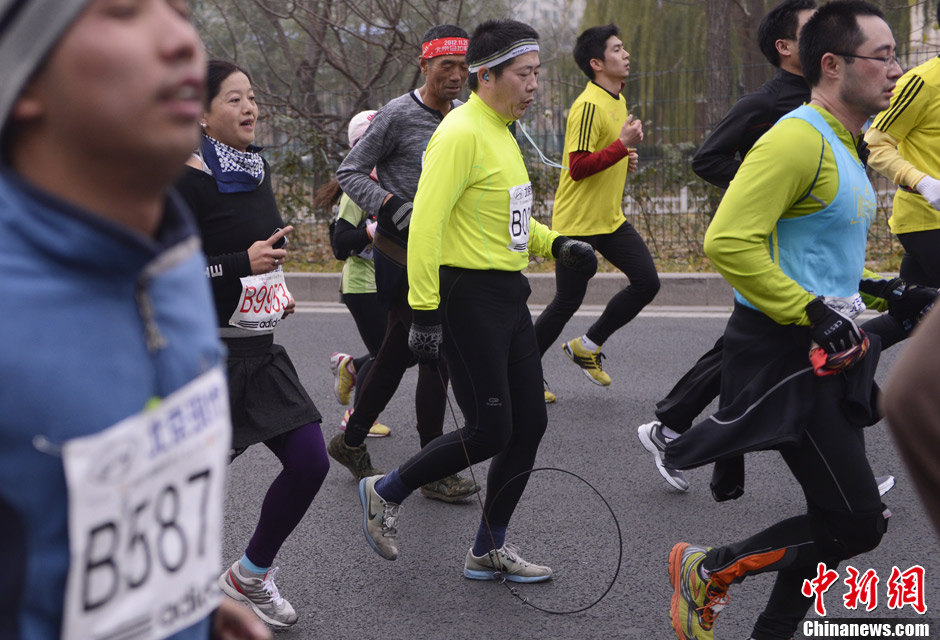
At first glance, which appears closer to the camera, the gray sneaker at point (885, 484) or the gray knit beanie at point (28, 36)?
the gray knit beanie at point (28, 36)

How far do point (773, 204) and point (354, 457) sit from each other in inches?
104

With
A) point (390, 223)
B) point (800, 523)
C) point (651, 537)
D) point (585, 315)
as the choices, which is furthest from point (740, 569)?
point (585, 315)

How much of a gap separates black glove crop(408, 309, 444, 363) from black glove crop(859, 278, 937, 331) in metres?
1.44

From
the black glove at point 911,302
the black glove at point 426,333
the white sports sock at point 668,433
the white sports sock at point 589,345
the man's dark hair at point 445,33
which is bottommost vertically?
the white sports sock at point 589,345

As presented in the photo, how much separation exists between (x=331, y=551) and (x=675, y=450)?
1.70m

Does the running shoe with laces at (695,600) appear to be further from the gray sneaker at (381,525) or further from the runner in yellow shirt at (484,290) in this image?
the gray sneaker at (381,525)

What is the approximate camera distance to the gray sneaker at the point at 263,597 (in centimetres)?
380

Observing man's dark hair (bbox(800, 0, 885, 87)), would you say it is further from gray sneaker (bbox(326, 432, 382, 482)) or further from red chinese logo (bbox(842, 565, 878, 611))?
gray sneaker (bbox(326, 432, 382, 482))

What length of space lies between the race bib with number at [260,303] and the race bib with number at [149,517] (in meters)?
2.05

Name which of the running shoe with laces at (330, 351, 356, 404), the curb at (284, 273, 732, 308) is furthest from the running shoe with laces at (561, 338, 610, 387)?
the curb at (284, 273, 732, 308)

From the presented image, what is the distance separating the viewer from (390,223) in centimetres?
503

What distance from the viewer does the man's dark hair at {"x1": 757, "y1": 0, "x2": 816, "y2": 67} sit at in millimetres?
5215

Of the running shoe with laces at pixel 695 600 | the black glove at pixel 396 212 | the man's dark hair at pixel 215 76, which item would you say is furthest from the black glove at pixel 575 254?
the man's dark hair at pixel 215 76

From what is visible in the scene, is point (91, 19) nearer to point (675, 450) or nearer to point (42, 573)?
point (42, 573)
